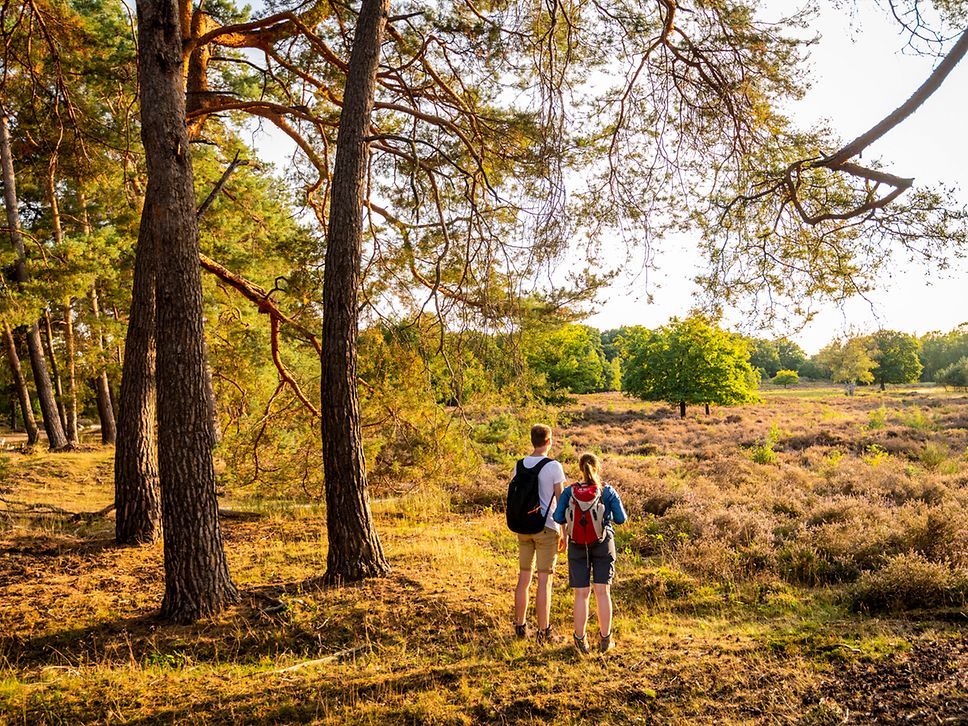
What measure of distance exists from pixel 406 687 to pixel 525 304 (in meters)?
5.01

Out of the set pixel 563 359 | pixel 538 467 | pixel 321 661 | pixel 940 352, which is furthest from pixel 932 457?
pixel 940 352

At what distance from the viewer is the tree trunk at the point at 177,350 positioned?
5551mm

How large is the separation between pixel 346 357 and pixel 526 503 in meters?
2.73

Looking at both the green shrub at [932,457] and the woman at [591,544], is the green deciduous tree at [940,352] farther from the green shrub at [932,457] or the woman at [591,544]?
the woman at [591,544]

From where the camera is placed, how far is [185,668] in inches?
173

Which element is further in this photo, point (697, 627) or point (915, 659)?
point (697, 627)

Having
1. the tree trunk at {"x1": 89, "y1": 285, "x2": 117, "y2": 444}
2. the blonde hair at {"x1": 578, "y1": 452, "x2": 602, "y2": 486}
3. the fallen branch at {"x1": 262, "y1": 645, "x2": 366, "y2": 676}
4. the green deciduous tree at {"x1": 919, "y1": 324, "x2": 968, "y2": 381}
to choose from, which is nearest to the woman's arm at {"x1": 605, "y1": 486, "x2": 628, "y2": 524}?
the blonde hair at {"x1": 578, "y1": 452, "x2": 602, "y2": 486}

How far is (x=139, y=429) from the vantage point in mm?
8086

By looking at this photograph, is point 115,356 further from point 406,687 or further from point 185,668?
A: point 406,687

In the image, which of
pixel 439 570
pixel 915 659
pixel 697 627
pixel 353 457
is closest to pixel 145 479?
pixel 353 457

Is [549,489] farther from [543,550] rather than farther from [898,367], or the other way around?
[898,367]

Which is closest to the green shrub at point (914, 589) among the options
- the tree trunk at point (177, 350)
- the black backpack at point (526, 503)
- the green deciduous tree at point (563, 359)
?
the black backpack at point (526, 503)

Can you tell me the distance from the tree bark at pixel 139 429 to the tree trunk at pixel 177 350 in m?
2.63

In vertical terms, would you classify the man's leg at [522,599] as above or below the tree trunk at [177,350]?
below
